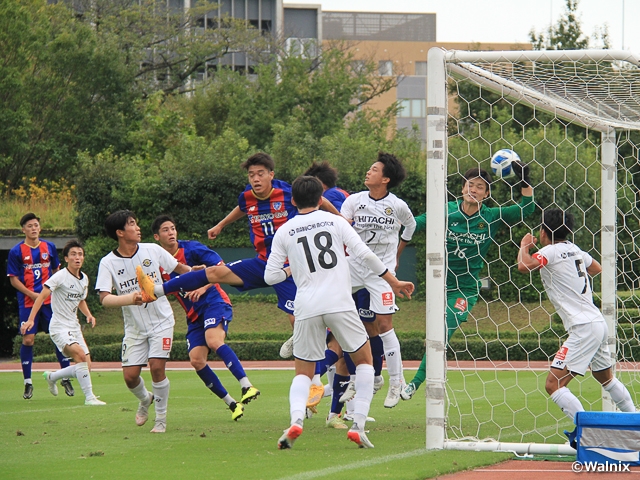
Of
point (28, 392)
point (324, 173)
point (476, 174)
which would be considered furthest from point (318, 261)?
point (28, 392)

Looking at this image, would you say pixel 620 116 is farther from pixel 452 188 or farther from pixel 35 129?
pixel 35 129

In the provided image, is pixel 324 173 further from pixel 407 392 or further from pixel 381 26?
pixel 381 26

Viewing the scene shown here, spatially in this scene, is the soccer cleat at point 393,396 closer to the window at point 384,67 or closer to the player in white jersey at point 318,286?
the player in white jersey at point 318,286

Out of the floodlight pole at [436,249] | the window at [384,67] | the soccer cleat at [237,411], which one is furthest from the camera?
the window at [384,67]

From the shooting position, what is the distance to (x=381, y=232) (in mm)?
8625

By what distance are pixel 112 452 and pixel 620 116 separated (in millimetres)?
5902

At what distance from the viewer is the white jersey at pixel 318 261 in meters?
6.45

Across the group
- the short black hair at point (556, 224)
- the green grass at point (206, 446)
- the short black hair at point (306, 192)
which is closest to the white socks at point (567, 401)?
the green grass at point (206, 446)

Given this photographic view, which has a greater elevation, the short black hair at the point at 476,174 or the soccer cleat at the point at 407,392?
the short black hair at the point at 476,174

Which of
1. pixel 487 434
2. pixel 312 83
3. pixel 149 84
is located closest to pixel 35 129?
pixel 149 84

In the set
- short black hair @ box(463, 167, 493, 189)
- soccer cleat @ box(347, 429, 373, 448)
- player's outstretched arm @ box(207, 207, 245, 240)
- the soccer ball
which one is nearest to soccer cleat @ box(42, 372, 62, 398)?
player's outstretched arm @ box(207, 207, 245, 240)

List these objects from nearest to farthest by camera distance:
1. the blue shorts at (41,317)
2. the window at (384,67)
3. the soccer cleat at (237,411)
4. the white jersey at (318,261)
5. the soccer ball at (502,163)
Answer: the white jersey at (318,261)
the soccer cleat at (237,411)
the soccer ball at (502,163)
the blue shorts at (41,317)
the window at (384,67)

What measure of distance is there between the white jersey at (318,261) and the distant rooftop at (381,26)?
72.9 metres

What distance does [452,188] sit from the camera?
81.0 ft
